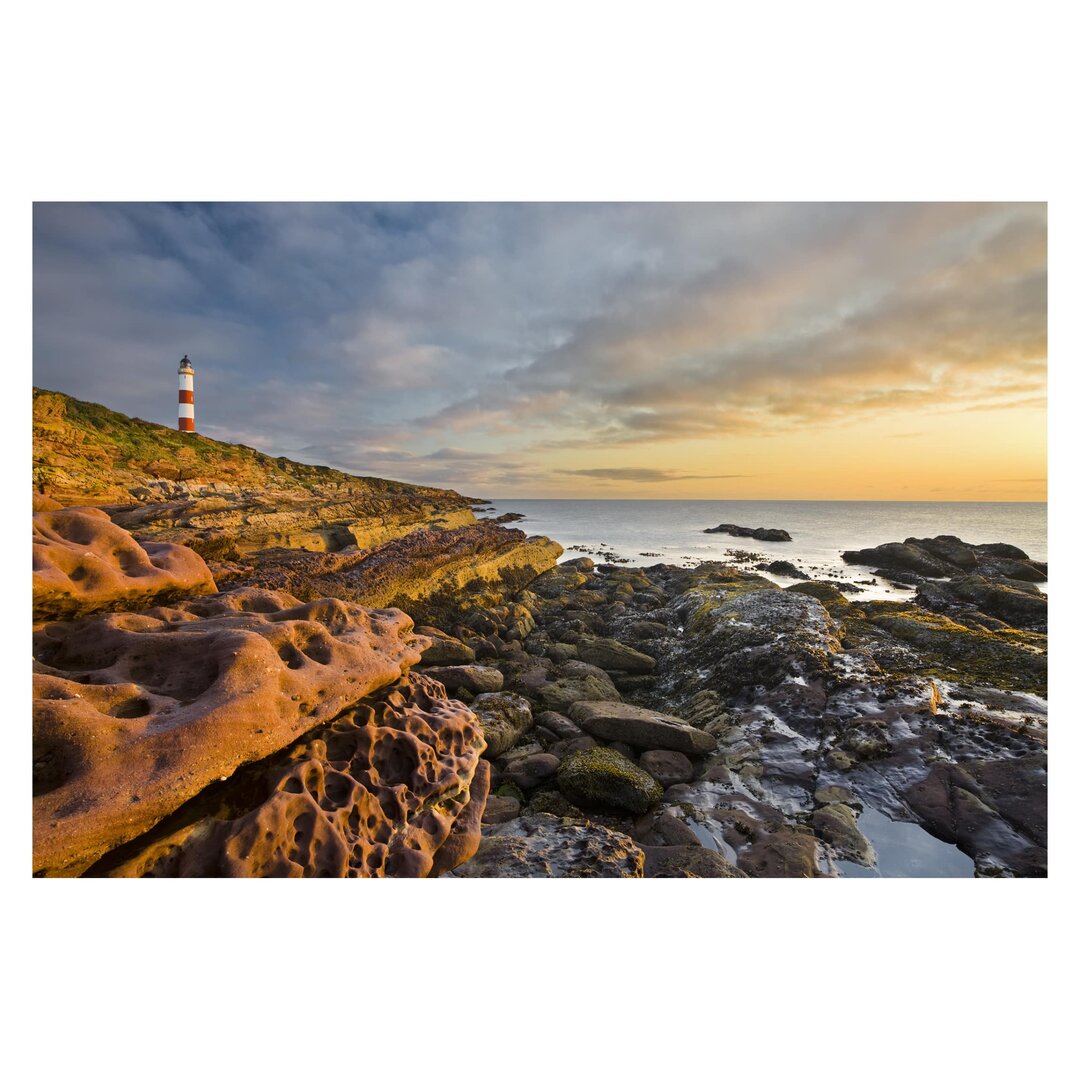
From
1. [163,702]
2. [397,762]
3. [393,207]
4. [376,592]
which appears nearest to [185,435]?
[376,592]

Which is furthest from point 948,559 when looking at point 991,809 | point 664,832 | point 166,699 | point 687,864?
point 166,699

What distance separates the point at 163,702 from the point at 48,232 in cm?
297

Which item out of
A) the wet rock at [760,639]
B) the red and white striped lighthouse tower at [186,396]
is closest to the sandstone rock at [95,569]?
the red and white striped lighthouse tower at [186,396]

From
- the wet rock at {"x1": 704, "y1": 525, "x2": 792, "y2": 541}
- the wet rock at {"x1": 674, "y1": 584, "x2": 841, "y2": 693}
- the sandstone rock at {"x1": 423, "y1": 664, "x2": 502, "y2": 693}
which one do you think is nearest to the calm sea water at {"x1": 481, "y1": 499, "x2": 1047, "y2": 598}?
the wet rock at {"x1": 704, "y1": 525, "x2": 792, "y2": 541}

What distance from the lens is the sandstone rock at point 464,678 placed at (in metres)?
4.46

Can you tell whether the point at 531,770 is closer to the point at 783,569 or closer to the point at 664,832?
the point at 664,832

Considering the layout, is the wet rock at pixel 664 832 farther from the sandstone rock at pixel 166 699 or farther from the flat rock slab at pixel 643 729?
the sandstone rock at pixel 166 699

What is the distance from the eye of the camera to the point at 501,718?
391 cm

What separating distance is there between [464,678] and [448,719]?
60.5 inches

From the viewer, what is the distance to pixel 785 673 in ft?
14.3

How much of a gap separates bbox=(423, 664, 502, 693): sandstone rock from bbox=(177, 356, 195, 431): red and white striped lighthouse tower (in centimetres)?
335

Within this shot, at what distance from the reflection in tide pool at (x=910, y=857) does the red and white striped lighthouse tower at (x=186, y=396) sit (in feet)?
20.1

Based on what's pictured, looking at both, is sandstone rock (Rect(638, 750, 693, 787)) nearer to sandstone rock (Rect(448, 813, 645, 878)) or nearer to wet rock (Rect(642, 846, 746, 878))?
wet rock (Rect(642, 846, 746, 878))

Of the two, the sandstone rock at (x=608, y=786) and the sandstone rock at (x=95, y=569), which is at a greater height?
the sandstone rock at (x=95, y=569)
